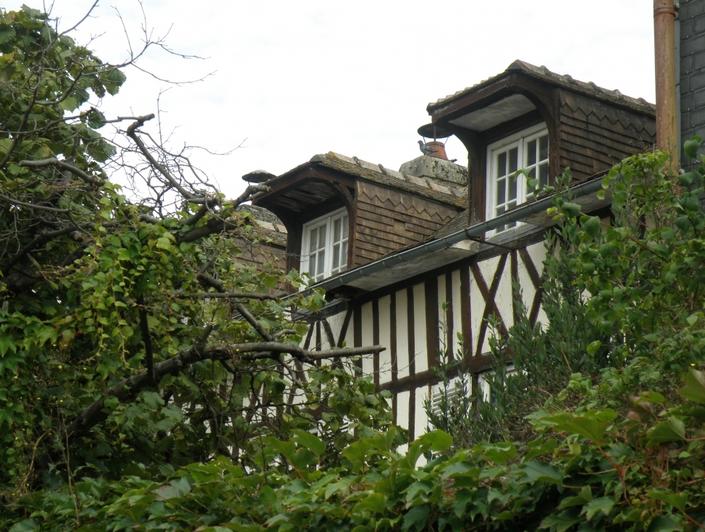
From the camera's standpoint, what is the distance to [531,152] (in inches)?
536

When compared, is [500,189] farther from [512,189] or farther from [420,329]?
[420,329]

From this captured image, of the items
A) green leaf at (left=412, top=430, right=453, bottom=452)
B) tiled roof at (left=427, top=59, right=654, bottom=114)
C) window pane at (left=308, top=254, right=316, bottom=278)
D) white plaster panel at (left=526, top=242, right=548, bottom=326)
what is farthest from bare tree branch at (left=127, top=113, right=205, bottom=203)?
window pane at (left=308, top=254, right=316, bottom=278)

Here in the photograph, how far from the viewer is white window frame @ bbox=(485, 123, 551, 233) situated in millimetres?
13461

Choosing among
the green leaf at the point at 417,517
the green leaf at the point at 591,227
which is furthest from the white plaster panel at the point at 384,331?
the green leaf at the point at 417,517

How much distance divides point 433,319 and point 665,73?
169 inches

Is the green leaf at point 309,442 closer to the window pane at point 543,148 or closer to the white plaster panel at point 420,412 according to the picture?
the white plaster panel at point 420,412

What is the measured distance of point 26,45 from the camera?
8.69m

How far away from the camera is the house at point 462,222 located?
42.0 ft

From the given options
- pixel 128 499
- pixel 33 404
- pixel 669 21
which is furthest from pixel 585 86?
pixel 128 499

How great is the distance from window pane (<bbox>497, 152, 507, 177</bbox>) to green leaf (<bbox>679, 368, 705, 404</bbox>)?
1022cm

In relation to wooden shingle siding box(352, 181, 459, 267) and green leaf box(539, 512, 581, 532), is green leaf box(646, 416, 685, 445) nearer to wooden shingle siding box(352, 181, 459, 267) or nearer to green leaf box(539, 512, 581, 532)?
green leaf box(539, 512, 581, 532)

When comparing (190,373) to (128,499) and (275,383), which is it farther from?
(128,499)

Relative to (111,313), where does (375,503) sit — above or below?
below

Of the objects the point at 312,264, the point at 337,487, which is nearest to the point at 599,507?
the point at 337,487
